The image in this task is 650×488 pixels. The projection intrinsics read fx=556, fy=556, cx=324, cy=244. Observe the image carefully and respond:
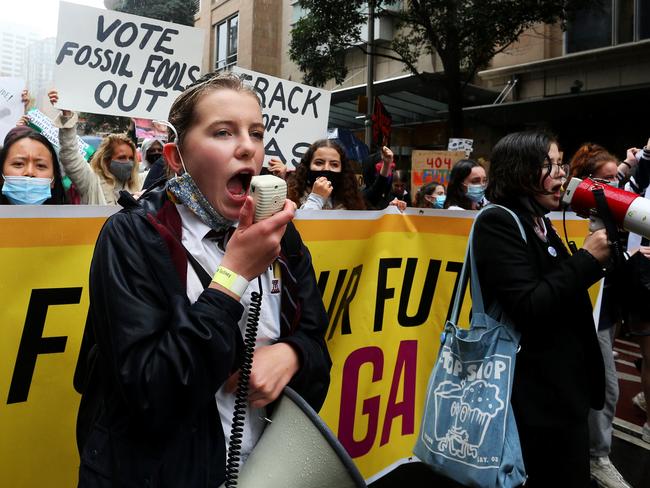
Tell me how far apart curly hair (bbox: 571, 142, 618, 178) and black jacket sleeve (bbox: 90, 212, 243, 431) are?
3.21 m

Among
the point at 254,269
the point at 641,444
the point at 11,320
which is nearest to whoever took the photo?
the point at 254,269

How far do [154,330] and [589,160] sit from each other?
341 centimetres

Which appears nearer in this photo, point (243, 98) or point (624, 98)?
point (243, 98)

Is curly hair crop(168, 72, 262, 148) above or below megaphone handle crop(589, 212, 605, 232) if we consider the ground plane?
above

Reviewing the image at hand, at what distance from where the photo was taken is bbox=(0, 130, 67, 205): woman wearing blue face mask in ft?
8.72

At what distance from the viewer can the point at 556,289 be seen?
75.0 inches

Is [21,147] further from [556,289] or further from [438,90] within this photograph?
[438,90]

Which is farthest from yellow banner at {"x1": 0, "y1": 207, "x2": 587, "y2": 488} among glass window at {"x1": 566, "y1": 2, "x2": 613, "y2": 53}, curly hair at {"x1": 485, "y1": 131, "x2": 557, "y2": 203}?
glass window at {"x1": 566, "y1": 2, "x2": 613, "y2": 53}

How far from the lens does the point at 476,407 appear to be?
77.1 inches

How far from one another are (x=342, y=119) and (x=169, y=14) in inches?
481

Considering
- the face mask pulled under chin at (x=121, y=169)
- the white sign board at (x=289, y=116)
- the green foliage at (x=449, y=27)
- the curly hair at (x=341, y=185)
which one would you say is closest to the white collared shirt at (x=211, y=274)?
the curly hair at (x=341, y=185)

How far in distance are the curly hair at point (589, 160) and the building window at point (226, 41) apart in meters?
25.7

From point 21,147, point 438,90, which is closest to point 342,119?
point 438,90

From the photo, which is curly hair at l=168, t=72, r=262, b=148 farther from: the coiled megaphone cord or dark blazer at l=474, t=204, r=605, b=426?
dark blazer at l=474, t=204, r=605, b=426
